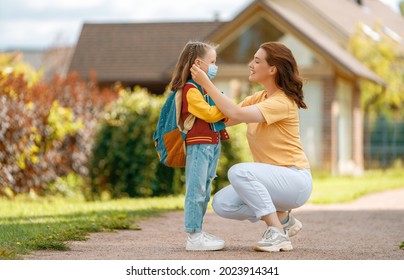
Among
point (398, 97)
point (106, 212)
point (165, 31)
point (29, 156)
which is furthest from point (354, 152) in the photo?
point (106, 212)

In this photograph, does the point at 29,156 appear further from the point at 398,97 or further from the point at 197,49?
the point at 398,97

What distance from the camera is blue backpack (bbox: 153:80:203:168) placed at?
282 inches

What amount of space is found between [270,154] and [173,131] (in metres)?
0.76

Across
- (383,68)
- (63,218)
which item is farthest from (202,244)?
(383,68)

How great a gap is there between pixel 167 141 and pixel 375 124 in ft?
76.2

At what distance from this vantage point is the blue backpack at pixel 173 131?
7172 millimetres

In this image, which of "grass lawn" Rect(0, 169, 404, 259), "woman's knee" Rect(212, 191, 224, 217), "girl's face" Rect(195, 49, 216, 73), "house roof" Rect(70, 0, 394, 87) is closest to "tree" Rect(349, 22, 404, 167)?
"house roof" Rect(70, 0, 394, 87)

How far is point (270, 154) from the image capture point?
7270mm

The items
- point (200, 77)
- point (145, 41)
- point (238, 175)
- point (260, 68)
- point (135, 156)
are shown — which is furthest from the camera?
point (145, 41)

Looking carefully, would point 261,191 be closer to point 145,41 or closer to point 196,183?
point 196,183

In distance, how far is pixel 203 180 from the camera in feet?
23.4

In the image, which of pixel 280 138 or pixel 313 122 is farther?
pixel 313 122

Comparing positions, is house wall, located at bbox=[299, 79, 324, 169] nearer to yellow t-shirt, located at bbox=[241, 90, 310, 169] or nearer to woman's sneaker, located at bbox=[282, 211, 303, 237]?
woman's sneaker, located at bbox=[282, 211, 303, 237]

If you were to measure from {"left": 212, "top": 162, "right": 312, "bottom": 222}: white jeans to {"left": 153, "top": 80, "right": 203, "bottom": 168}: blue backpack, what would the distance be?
0.44m
